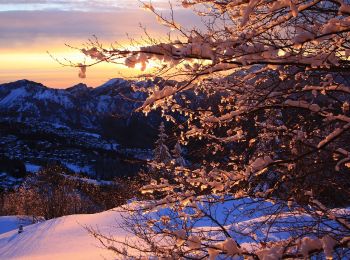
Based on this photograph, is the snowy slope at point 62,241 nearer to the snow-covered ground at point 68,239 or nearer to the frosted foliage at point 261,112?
the snow-covered ground at point 68,239

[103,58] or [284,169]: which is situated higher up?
[103,58]

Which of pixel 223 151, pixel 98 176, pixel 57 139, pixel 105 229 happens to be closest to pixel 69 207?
pixel 105 229

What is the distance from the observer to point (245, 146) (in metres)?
4.25

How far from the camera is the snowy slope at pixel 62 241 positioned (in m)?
9.62

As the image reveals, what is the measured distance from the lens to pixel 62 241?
38.7 feet

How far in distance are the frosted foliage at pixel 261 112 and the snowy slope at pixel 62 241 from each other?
15.5 ft

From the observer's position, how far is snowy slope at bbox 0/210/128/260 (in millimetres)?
9617

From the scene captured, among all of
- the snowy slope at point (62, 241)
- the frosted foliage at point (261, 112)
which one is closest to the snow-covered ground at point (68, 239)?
the snowy slope at point (62, 241)

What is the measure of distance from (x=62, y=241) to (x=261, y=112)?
9.35m

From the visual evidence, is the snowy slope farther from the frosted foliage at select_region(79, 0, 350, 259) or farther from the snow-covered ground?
the frosted foliage at select_region(79, 0, 350, 259)

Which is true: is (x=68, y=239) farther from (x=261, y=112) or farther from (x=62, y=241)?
(x=261, y=112)

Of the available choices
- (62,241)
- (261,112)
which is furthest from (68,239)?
(261,112)

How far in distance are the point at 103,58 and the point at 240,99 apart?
50.8 inches

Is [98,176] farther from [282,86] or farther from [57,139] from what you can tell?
[282,86]
